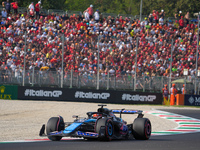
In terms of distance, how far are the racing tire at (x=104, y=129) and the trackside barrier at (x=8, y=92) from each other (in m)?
18.3

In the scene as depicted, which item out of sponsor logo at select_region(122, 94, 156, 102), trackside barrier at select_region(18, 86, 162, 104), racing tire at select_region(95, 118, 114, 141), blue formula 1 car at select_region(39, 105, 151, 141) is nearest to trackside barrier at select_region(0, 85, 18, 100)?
trackside barrier at select_region(18, 86, 162, 104)

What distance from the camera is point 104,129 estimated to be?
413 inches

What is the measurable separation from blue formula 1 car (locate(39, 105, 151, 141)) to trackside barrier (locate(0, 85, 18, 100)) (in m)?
17.6

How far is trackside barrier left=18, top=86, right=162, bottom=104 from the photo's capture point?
92.4 feet

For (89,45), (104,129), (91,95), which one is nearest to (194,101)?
(91,95)

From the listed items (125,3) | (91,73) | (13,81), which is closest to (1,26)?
(13,81)

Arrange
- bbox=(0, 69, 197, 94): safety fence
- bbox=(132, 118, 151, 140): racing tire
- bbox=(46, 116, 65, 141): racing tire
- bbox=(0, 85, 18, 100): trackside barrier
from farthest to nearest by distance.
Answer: bbox=(0, 85, 18, 100): trackside barrier < bbox=(0, 69, 197, 94): safety fence < bbox=(132, 118, 151, 140): racing tire < bbox=(46, 116, 65, 141): racing tire

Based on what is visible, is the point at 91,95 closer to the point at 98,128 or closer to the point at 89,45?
the point at 89,45

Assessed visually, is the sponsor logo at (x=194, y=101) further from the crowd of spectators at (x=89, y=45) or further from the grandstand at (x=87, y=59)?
the crowd of spectators at (x=89, y=45)

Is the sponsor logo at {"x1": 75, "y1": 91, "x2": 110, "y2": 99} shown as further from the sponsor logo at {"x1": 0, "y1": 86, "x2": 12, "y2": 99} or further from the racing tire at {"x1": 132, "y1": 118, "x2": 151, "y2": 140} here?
the racing tire at {"x1": 132, "y1": 118, "x2": 151, "y2": 140}

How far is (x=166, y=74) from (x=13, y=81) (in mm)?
10144

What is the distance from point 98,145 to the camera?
9.85 meters

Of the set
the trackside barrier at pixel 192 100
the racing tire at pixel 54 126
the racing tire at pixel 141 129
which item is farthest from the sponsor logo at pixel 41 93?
the racing tire at pixel 54 126

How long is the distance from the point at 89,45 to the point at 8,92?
6571 mm
